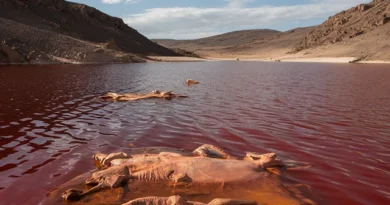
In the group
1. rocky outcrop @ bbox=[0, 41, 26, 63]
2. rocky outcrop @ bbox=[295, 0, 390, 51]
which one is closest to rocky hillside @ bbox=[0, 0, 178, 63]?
rocky outcrop @ bbox=[0, 41, 26, 63]

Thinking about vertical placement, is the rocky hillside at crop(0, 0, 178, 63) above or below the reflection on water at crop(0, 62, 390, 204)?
above

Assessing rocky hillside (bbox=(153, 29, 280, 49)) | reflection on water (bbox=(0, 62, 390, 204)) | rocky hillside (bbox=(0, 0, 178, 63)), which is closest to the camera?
reflection on water (bbox=(0, 62, 390, 204))

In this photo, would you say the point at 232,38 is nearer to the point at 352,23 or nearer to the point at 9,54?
the point at 352,23

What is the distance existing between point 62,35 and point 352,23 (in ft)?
189

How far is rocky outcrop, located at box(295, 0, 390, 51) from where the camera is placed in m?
63.9

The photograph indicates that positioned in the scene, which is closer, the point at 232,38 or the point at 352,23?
the point at 352,23

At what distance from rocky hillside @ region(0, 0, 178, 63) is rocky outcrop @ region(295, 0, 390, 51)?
33986mm

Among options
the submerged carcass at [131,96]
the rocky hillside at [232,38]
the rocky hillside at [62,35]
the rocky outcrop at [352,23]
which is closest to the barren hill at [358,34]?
the rocky outcrop at [352,23]

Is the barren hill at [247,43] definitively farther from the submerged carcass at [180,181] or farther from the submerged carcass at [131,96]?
the submerged carcass at [180,181]

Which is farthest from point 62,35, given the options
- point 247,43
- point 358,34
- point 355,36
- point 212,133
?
point 247,43

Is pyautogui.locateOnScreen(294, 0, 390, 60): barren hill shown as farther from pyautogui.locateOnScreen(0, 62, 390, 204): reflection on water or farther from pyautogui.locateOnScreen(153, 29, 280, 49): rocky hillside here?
pyautogui.locateOnScreen(153, 29, 280, 49): rocky hillside

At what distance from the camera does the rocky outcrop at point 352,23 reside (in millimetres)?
63938

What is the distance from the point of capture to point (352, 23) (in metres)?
71.8

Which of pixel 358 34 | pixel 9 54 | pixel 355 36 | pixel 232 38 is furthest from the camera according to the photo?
pixel 232 38
